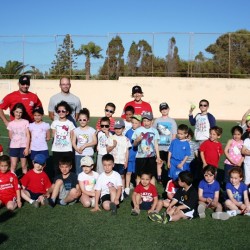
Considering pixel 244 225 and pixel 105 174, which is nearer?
pixel 244 225

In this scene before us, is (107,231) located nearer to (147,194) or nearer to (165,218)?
(165,218)

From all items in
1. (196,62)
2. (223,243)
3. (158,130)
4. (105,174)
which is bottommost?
(223,243)

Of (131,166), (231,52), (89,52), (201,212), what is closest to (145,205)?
(201,212)

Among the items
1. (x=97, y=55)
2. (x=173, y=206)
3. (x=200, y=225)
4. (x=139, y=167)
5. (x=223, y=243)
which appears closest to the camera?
(x=223, y=243)

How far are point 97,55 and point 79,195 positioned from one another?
23.4 m

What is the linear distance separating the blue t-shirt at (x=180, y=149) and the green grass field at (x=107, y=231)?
1.39 m

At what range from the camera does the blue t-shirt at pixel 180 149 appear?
7457mm

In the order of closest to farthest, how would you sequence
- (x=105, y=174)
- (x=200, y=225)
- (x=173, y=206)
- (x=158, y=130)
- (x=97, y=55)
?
(x=200, y=225) → (x=173, y=206) → (x=105, y=174) → (x=158, y=130) → (x=97, y=55)

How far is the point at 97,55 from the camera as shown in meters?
29.2

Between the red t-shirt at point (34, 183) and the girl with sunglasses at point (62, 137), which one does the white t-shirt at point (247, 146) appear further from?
the red t-shirt at point (34, 183)

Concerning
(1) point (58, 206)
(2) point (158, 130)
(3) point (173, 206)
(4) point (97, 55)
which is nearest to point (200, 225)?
(3) point (173, 206)

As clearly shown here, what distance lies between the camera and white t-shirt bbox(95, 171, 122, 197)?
661cm

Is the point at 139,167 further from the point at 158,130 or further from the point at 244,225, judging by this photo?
the point at 244,225

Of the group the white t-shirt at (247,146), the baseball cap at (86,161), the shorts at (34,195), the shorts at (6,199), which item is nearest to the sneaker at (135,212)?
the baseball cap at (86,161)
